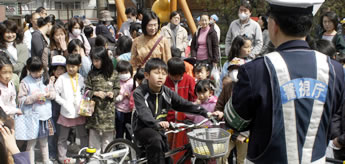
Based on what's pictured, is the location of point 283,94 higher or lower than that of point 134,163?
higher

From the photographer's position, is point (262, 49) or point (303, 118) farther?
point (262, 49)

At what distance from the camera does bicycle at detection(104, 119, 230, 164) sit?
11.9 feet

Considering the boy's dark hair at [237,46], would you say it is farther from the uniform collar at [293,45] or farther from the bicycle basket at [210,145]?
the uniform collar at [293,45]

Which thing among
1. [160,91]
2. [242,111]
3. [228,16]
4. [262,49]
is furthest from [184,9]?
[242,111]

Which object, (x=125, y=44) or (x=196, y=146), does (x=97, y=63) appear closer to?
(x=125, y=44)

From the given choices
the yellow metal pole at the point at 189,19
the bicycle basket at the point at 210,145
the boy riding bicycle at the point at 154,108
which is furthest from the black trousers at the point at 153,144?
the yellow metal pole at the point at 189,19

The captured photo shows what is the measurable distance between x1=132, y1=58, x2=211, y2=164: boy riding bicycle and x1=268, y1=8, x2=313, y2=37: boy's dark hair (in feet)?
6.08

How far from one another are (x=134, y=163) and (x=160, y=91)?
83cm

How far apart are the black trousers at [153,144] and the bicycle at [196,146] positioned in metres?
0.10

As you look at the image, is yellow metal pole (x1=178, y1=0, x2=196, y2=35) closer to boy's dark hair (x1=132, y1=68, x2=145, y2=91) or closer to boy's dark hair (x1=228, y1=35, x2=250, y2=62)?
boy's dark hair (x1=132, y1=68, x2=145, y2=91)

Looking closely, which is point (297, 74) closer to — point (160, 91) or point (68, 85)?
point (160, 91)

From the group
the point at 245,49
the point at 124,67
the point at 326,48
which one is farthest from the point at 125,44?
the point at 326,48

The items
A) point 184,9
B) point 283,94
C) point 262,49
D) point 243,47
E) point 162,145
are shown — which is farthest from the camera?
point 184,9

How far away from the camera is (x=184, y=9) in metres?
12.6
